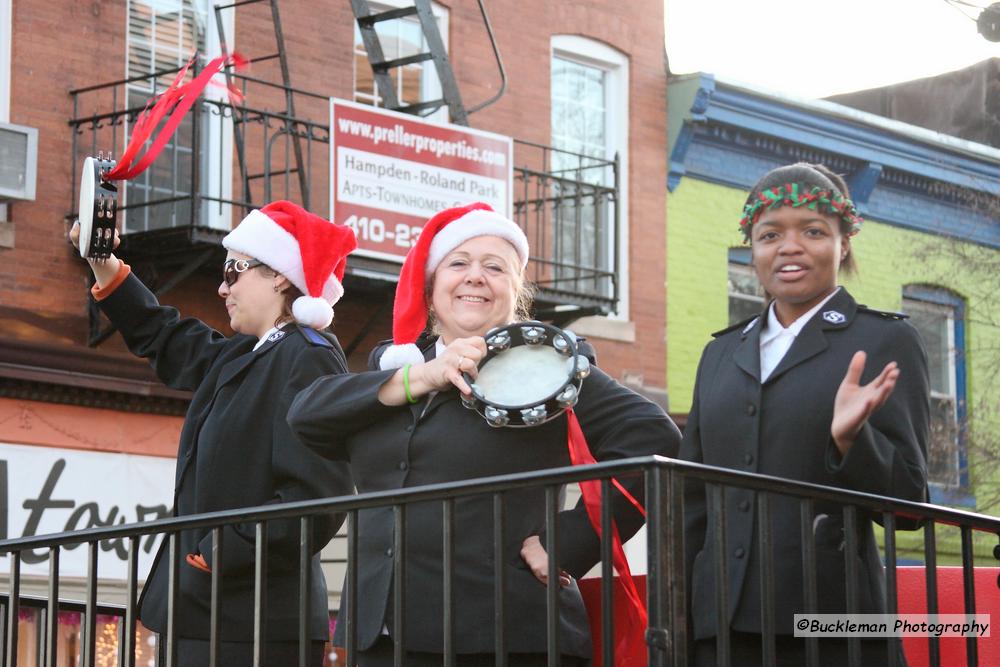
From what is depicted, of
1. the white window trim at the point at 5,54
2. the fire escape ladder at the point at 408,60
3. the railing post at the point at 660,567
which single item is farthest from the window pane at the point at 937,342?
the railing post at the point at 660,567

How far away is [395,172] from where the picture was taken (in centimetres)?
1328

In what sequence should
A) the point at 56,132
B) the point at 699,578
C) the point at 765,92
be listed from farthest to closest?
the point at 765,92, the point at 56,132, the point at 699,578

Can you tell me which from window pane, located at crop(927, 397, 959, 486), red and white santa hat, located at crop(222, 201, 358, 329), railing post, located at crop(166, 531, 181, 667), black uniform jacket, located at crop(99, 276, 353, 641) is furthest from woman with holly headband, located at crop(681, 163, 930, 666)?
window pane, located at crop(927, 397, 959, 486)

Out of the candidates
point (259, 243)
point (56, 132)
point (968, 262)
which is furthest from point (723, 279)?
point (259, 243)

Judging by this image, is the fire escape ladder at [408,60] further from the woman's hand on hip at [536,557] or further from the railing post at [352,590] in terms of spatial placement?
the railing post at [352,590]

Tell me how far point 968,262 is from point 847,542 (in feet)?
48.8

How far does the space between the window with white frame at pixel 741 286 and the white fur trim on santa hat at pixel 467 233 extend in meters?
13.2

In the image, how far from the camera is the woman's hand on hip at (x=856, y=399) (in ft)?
11.9

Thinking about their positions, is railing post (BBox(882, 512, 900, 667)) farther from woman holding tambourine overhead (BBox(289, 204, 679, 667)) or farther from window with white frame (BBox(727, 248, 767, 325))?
window with white frame (BBox(727, 248, 767, 325))

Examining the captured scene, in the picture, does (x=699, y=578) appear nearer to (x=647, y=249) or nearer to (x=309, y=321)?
(x=309, y=321)

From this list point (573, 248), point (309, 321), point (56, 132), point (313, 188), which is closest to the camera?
point (309, 321)

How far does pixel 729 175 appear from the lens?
1762 centimetres

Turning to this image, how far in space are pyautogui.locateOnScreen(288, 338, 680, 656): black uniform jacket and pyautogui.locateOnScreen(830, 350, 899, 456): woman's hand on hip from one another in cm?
63

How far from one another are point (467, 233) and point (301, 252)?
97 cm
